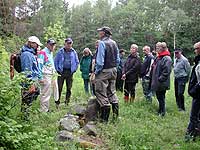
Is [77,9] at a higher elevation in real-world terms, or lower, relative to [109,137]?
higher

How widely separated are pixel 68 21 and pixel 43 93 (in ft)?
168

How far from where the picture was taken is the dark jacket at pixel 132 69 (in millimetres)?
10016

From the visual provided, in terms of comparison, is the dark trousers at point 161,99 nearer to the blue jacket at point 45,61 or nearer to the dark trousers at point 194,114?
A: the dark trousers at point 194,114

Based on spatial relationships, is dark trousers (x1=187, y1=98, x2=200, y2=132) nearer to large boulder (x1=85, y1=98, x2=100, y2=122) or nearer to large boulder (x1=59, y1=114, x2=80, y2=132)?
large boulder (x1=85, y1=98, x2=100, y2=122)

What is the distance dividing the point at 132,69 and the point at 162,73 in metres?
1.47

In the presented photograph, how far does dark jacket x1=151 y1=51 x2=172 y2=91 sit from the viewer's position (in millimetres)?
8648

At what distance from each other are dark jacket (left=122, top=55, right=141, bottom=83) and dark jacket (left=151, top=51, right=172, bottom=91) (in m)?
1.08

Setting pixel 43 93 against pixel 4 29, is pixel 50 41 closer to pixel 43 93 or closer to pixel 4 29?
pixel 43 93

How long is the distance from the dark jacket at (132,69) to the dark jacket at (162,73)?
1078 mm

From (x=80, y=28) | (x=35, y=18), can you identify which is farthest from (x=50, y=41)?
(x=80, y=28)

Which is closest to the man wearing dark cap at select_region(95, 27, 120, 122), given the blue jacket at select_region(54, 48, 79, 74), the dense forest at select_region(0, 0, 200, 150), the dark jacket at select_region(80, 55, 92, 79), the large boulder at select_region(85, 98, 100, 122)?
the large boulder at select_region(85, 98, 100, 122)

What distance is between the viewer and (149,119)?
848 centimetres

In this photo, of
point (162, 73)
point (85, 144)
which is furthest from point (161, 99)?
point (85, 144)

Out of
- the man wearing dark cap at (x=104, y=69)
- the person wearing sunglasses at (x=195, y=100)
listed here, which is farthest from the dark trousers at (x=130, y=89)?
the person wearing sunglasses at (x=195, y=100)
